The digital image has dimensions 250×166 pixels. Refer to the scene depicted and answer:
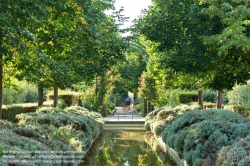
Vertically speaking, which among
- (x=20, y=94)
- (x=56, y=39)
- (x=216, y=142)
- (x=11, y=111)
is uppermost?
(x=56, y=39)

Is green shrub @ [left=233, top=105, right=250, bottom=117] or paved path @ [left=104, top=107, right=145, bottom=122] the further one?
paved path @ [left=104, top=107, right=145, bottom=122]

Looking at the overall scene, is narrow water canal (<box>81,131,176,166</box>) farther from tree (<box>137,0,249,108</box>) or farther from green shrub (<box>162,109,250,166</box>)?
tree (<box>137,0,249,108</box>)

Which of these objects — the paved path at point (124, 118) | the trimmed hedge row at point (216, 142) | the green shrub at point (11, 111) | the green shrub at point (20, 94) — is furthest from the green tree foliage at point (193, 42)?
the paved path at point (124, 118)

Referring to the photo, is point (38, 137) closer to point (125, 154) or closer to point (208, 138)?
point (208, 138)

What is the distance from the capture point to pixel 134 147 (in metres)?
15.9

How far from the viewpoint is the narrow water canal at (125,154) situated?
12164 mm

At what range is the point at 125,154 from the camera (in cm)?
1405

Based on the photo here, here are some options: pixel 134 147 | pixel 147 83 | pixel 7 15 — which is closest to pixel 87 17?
pixel 7 15

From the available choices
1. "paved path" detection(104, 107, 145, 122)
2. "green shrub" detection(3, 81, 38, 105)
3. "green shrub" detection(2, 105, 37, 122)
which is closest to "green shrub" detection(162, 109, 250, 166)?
"green shrub" detection(2, 105, 37, 122)

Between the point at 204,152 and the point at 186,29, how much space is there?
783 cm

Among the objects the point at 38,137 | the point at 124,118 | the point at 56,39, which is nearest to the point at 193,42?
the point at 56,39

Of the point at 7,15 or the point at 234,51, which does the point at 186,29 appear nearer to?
the point at 234,51

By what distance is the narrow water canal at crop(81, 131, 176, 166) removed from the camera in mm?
12164

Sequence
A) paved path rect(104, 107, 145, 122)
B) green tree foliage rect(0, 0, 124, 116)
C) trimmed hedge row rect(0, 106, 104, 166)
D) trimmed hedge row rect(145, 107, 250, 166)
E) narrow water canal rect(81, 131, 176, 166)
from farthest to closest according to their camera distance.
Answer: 1. paved path rect(104, 107, 145, 122)
2. narrow water canal rect(81, 131, 176, 166)
3. green tree foliage rect(0, 0, 124, 116)
4. trimmed hedge row rect(0, 106, 104, 166)
5. trimmed hedge row rect(145, 107, 250, 166)
